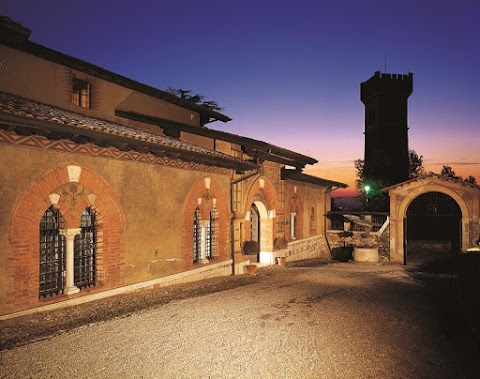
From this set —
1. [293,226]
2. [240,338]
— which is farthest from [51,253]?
[293,226]

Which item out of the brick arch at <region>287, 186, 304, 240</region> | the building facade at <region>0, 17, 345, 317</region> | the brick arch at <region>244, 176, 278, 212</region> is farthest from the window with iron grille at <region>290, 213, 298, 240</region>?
the building facade at <region>0, 17, 345, 317</region>

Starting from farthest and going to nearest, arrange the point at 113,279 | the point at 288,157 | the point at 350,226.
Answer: the point at 350,226
the point at 288,157
the point at 113,279

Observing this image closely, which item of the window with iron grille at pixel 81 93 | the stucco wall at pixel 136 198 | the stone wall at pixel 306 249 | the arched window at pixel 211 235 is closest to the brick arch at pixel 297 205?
the stone wall at pixel 306 249

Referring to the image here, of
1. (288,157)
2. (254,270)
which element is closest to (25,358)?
(254,270)

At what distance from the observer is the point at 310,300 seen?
8820mm

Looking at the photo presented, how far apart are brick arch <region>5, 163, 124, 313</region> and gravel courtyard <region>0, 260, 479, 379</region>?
1.60ft

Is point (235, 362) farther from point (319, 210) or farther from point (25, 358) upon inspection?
point (319, 210)

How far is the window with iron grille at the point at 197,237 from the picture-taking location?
1184 centimetres

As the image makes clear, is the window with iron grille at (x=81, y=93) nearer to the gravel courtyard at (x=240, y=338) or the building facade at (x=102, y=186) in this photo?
the building facade at (x=102, y=186)

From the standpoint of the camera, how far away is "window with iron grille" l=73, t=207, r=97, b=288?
816 cm

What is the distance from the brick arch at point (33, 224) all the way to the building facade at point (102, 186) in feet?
0.06

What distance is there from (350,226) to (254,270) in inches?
425

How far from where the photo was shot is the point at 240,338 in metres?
6.06

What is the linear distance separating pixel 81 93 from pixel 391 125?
29.7m
